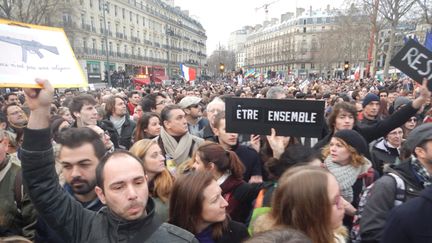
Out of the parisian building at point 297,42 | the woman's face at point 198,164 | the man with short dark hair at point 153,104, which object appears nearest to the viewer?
the woman's face at point 198,164

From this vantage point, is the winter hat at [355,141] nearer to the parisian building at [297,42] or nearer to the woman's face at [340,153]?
the woman's face at [340,153]

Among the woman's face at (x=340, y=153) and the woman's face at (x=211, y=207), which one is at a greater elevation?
the woman's face at (x=340, y=153)

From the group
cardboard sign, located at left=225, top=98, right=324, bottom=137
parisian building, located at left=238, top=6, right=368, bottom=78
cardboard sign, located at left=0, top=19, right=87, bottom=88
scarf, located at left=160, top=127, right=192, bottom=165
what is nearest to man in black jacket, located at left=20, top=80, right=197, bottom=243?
cardboard sign, located at left=0, top=19, right=87, bottom=88

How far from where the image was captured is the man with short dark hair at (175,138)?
4.02 meters

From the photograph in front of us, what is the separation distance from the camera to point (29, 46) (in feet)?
6.91

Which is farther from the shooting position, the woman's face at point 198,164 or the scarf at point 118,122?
the scarf at point 118,122

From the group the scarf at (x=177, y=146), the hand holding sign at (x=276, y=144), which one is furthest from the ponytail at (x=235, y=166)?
the scarf at (x=177, y=146)

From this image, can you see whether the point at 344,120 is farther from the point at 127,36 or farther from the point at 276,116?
the point at 127,36

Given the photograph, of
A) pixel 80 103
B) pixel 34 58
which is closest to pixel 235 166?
pixel 34 58

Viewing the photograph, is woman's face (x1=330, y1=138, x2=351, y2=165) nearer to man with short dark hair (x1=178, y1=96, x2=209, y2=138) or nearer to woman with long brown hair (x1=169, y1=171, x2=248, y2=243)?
woman with long brown hair (x1=169, y1=171, x2=248, y2=243)

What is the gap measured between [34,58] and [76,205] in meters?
0.99

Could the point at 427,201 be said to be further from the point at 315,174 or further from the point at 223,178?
the point at 223,178

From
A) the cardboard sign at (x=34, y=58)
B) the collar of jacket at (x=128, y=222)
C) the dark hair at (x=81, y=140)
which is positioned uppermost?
the cardboard sign at (x=34, y=58)

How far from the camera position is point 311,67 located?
95.6 m
